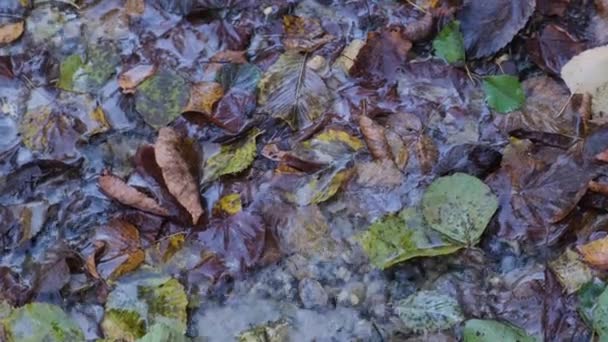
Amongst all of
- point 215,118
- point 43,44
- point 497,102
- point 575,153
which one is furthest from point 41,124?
point 575,153

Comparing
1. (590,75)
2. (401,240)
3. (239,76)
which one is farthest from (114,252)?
(590,75)

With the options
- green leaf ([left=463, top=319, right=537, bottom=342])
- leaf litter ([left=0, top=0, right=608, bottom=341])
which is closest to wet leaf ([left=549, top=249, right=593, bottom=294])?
leaf litter ([left=0, top=0, right=608, bottom=341])

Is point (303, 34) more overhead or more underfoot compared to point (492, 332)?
more overhead

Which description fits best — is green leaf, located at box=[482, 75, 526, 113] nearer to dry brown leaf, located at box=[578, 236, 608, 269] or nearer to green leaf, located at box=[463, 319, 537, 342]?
dry brown leaf, located at box=[578, 236, 608, 269]

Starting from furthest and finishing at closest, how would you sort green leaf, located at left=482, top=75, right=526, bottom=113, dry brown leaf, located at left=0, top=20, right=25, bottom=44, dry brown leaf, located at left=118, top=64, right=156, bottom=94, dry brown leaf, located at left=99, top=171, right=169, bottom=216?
1. dry brown leaf, located at left=0, top=20, right=25, bottom=44
2. dry brown leaf, located at left=118, top=64, right=156, bottom=94
3. green leaf, located at left=482, top=75, right=526, bottom=113
4. dry brown leaf, located at left=99, top=171, right=169, bottom=216

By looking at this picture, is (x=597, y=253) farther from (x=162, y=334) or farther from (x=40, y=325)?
(x=40, y=325)

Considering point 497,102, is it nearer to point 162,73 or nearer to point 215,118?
point 215,118
